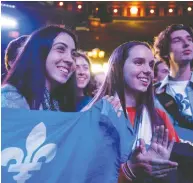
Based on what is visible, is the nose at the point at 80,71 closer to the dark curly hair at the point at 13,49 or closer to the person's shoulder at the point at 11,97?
the dark curly hair at the point at 13,49

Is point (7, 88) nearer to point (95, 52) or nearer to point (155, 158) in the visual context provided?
point (155, 158)

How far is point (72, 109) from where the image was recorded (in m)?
1.89

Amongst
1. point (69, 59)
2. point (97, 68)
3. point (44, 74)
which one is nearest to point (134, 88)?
point (69, 59)

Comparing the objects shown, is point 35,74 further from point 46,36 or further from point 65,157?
point 65,157

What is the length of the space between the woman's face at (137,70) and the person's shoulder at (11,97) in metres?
0.61

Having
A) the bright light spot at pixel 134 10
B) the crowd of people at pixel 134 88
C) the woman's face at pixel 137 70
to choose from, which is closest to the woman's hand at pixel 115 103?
the crowd of people at pixel 134 88

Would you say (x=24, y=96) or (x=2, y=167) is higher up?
(x=24, y=96)

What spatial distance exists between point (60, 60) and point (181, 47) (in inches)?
30.4

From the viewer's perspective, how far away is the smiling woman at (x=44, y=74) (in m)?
1.64

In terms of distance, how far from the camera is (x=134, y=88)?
1865mm

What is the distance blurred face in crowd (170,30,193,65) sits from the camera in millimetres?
1994

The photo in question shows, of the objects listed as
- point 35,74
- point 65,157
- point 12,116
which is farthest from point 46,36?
point 65,157

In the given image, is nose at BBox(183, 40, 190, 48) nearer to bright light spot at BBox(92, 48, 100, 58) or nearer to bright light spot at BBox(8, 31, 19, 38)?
bright light spot at BBox(92, 48, 100, 58)

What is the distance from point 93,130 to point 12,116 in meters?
0.42
